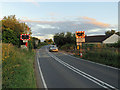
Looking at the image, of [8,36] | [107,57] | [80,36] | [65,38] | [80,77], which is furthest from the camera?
[65,38]

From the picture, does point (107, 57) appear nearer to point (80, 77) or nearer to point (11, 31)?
point (80, 77)

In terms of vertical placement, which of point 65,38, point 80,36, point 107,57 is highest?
point 65,38

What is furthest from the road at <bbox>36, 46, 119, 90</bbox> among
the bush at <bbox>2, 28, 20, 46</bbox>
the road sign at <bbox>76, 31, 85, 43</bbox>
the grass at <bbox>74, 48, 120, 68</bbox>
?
the road sign at <bbox>76, 31, 85, 43</bbox>

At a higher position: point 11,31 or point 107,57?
point 11,31

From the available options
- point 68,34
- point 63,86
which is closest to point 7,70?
point 63,86

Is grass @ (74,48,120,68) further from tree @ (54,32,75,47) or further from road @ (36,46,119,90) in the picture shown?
tree @ (54,32,75,47)

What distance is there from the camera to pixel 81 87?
23.2ft

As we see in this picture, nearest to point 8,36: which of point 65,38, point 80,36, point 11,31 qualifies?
point 11,31

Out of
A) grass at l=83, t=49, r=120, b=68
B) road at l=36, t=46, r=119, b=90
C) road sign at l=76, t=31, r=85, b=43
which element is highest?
road sign at l=76, t=31, r=85, b=43

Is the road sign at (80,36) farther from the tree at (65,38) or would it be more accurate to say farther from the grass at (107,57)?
the tree at (65,38)

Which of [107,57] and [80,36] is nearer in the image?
[107,57]

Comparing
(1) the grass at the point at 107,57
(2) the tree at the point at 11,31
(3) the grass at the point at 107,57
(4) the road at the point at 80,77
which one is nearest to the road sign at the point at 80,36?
(3) the grass at the point at 107,57

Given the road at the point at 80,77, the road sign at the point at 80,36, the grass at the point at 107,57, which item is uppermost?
the road sign at the point at 80,36

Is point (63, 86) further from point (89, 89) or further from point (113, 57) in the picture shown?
point (113, 57)
